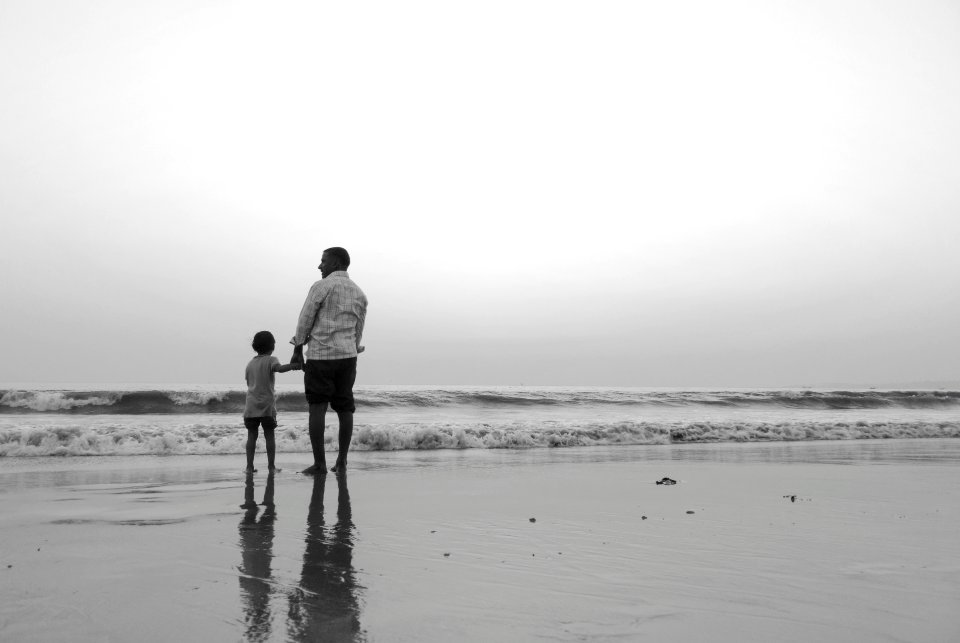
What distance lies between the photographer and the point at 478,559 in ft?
9.18

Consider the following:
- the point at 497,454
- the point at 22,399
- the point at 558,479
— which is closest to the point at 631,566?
the point at 558,479

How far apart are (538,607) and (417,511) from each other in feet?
6.69

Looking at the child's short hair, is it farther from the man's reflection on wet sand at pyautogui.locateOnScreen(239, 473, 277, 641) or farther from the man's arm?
the man's reflection on wet sand at pyautogui.locateOnScreen(239, 473, 277, 641)

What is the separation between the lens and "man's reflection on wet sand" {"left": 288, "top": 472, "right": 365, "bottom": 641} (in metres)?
1.83

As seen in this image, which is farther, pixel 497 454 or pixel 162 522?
pixel 497 454

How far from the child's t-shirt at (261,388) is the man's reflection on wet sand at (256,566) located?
200cm

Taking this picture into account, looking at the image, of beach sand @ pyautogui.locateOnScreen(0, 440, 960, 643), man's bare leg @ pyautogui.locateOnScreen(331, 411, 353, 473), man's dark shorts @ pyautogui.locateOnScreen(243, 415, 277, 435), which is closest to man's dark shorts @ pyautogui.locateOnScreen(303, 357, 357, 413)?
man's bare leg @ pyautogui.locateOnScreen(331, 411, 353, 473)

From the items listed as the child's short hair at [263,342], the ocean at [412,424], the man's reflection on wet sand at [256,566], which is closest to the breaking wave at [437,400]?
the ocean at [412,424]

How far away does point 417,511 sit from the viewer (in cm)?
404

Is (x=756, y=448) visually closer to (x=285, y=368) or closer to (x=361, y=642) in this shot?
(x=285, y=368)

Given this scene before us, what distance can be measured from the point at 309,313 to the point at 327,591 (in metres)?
3.70

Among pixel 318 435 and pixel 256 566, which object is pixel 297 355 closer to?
pixel 318 435

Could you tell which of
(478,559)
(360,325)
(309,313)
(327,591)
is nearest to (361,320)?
(360,325)

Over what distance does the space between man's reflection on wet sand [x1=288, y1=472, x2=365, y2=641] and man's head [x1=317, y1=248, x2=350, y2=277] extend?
9.28ft
